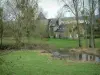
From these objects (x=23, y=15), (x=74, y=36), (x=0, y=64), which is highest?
(x=23, y=15)

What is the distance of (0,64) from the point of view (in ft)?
19.5

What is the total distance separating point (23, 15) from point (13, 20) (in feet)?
8.62

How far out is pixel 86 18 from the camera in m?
41.8

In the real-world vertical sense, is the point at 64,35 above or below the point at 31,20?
below

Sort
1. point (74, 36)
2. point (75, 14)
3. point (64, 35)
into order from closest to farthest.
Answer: point (75, 14), point (74, 36), point (64, 35)

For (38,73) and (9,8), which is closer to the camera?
(38,73)

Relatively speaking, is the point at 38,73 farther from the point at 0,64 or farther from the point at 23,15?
the point at 23,15

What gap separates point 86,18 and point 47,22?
4511 centimetres

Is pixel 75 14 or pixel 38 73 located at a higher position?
pixel 75 14

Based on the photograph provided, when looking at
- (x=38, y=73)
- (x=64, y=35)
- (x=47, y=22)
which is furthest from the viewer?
(x=47, y=22)

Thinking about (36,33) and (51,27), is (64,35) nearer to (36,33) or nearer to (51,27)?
(51,27)

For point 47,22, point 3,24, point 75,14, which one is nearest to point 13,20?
point 3,24

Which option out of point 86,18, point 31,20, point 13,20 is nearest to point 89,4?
point 86,18

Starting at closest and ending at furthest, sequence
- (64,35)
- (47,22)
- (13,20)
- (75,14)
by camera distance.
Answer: (13,20), (75,14), (64,35), (47,22)
